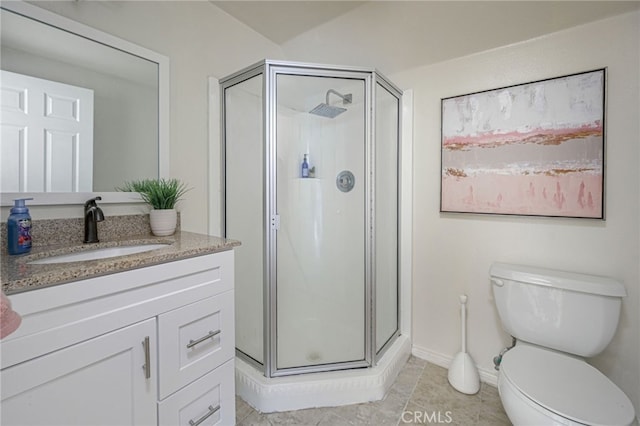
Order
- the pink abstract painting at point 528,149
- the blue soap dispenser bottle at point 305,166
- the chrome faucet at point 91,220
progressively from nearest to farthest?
the chrome faucet at point 91,220 → the pink abstract painting at point 528,149 → the blue soap dispenser bottle at point 305,166

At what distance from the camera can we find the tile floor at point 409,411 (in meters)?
1.40

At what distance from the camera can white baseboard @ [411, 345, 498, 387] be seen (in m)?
1.69

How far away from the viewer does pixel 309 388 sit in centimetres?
148

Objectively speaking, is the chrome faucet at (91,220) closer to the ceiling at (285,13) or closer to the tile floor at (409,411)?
the tile floor at (409,411)

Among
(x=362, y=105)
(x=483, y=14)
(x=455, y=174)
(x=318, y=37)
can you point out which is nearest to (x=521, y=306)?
(x=455, y=174)

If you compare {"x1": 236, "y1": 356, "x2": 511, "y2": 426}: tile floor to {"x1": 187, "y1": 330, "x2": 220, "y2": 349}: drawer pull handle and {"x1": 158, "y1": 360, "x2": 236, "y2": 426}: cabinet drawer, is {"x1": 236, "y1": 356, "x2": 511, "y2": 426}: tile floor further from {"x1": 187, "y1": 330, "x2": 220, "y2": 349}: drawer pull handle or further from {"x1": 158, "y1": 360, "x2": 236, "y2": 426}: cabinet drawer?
{"x1": 187, "y1": 330, "x2": 220, "y2": 349}: drawer pull handle

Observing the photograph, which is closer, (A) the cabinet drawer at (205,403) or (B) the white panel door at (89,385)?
(B) the white panel door at (89,385)

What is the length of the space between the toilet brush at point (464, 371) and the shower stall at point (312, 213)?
1.32 ft

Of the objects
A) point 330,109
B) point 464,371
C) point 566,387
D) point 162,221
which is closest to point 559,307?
point 566,387

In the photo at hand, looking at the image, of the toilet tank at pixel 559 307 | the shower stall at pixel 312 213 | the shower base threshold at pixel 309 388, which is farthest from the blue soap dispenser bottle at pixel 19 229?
the toilet tank at pixel 559 307

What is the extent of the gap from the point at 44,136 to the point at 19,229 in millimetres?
401

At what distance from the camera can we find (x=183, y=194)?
1.64m

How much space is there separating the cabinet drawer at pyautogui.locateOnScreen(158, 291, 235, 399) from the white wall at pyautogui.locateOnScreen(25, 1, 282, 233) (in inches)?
27.0

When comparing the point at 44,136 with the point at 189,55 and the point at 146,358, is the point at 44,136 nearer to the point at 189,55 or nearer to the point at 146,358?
the point at 189,55
